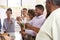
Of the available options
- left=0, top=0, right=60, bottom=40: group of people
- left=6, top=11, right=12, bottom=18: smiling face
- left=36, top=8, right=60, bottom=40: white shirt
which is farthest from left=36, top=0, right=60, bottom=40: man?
left=6, top=11, right=12, bottom=18: smiling face

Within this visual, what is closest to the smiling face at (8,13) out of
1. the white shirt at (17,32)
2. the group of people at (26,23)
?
the group of people at (26,23)

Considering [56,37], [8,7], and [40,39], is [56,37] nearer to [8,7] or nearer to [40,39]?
[40,39]

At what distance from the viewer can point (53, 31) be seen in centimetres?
105

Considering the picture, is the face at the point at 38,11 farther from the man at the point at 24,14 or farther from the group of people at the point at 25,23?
the man at the point at 24,14

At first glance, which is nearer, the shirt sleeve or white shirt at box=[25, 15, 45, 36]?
the shirt sleeve

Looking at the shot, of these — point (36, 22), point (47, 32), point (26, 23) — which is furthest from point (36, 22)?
point (47, 32)

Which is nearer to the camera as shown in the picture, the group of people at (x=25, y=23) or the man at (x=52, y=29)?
the man at (x=52, y=29)

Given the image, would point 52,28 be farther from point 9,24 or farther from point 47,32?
point 9,24

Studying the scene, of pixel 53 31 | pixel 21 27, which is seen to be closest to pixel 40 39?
pixel 53 31

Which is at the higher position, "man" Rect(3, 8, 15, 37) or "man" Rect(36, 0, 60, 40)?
"man" Rect(36, 0, 60, 40)

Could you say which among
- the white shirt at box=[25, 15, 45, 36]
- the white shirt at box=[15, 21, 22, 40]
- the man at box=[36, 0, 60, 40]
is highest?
the man at box=[36, 0, 60, 40]

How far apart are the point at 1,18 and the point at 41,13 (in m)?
0.42

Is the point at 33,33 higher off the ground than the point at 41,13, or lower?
lower

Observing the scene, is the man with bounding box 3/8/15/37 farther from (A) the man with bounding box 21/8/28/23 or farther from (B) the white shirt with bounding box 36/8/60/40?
(B) the white shirt with bounding box 36/8/60/40
